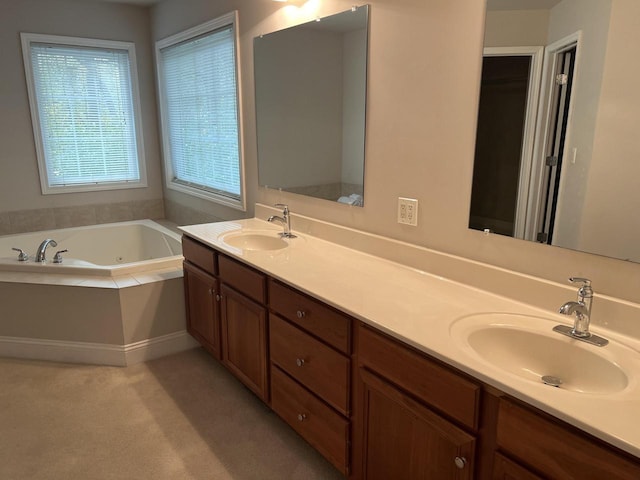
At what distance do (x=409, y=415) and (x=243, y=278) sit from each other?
3.41 ft

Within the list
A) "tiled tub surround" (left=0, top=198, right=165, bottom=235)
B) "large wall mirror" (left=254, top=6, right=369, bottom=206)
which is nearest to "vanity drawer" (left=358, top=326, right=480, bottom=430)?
"large wall mirror" (left=254, top=6, right=369, bottom=206)

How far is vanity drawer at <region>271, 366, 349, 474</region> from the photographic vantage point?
5.48ft

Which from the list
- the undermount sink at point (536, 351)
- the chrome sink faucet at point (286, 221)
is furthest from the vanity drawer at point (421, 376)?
the chrome sink faucet at point (286, 221)

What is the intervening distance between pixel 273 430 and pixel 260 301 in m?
0.67

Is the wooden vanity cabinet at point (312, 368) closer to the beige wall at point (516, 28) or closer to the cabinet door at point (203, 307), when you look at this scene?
the cabinet door at point (203, 307)

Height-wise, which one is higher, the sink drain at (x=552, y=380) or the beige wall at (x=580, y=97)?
the beige wall at (x=580, y=97)

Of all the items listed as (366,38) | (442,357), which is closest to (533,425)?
(442,357)

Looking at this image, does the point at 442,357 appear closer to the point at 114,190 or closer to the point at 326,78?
the point at 326,78

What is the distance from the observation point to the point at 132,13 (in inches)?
161

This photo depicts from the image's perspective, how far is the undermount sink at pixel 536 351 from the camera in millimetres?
1219

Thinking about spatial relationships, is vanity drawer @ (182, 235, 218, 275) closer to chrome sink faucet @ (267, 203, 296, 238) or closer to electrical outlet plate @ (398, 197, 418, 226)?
chrome sink faucet @ (267, 203, 296, 238)

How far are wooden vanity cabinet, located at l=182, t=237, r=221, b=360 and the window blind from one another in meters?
2.08

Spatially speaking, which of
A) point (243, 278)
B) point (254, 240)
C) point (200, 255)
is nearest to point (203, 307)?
point (200, 255)

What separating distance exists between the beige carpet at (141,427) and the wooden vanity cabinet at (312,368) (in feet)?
0.77
